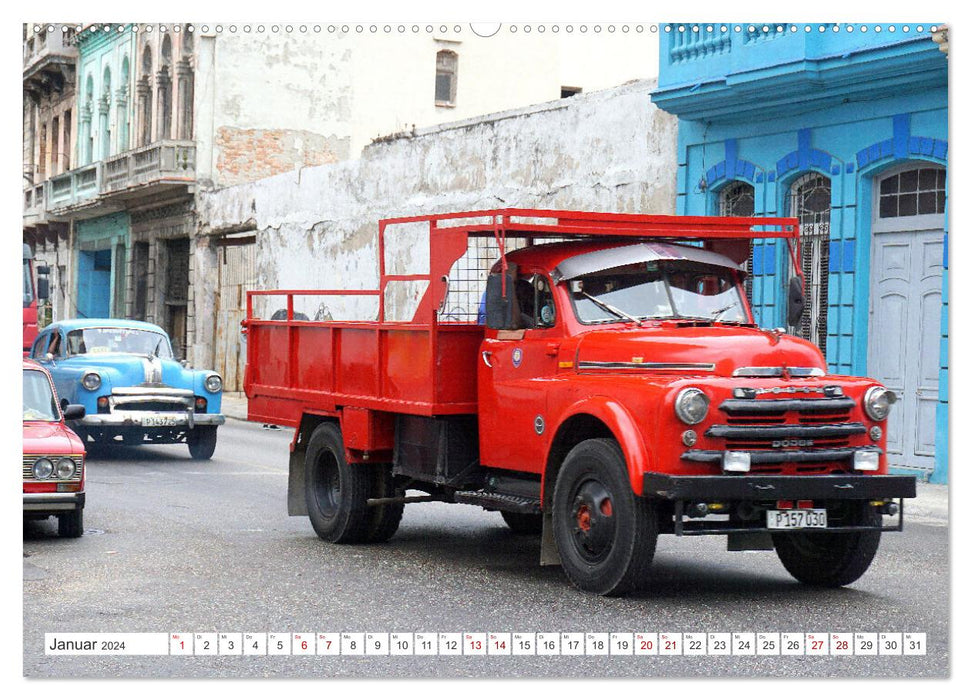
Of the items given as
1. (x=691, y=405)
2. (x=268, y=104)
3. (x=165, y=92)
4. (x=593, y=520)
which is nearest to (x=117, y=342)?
(x=165, y=92)

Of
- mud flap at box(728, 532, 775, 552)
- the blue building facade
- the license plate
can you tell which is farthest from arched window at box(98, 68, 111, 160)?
the license plate

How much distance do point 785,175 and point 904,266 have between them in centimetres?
217

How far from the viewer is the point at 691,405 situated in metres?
8.23

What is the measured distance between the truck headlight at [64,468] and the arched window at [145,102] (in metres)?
13.6

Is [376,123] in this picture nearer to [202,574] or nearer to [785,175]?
[785,175]

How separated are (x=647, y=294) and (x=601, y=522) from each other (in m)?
1.66

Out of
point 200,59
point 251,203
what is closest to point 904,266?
point 200,59

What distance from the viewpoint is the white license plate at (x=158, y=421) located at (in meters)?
17.8

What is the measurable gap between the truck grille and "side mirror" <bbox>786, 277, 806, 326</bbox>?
5.12ft

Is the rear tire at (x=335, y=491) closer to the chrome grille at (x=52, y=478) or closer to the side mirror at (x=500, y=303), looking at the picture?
the chrome grille at (x=52, y=478)

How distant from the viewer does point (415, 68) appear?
31.4 metres

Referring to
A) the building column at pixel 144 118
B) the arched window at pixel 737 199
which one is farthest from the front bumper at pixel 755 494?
the building column at pixel 144 118

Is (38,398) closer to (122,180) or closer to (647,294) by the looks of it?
(647,294)

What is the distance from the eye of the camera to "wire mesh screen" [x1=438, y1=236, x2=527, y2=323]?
10266 mm
